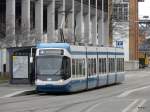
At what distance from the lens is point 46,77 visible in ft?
104

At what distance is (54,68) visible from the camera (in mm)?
31797

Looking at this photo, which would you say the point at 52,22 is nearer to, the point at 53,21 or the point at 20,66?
the point at 53,21

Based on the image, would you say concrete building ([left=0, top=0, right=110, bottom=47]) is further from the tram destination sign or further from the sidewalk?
the tram destination sign

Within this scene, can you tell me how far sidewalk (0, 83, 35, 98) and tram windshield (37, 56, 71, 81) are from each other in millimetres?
1700

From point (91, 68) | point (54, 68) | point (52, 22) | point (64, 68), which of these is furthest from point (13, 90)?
point (52, 22)

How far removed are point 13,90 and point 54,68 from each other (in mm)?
3499

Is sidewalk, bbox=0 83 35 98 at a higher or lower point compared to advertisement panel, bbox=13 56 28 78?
lower

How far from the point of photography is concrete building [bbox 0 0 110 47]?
55250 millimetres

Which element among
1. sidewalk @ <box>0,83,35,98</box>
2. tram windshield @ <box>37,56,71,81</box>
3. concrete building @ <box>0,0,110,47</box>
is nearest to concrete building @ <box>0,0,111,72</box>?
concrete building @ <box>0,0,110,47</box>

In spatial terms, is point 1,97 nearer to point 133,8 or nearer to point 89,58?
point 89,58

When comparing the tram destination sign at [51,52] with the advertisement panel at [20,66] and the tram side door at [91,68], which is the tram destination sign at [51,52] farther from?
the advertisement panel at [20,66]

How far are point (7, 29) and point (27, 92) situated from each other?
21533 mm

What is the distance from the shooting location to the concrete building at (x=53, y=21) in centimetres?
5525

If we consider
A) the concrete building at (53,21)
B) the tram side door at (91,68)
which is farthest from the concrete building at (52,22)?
the tram side door at (91,68)
